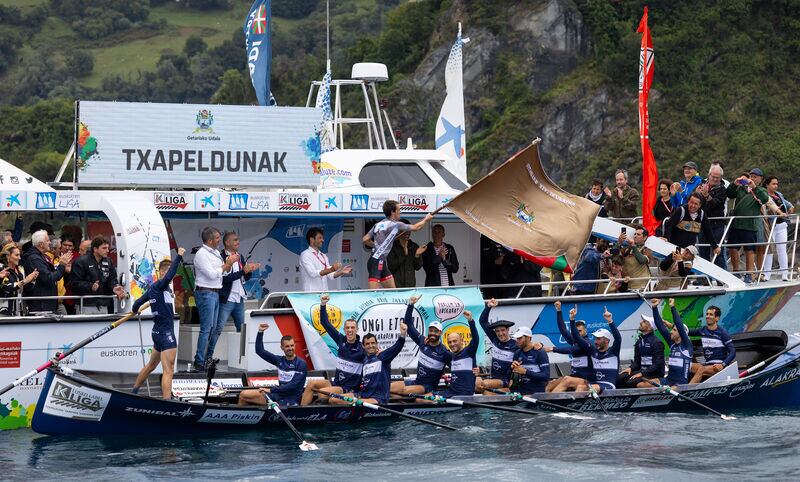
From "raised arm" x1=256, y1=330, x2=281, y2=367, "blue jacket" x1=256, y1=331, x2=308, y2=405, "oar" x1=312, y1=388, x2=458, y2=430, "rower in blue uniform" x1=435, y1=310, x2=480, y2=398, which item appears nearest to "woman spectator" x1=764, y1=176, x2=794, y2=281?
"rower in blue uniform" x1=435, y1=310, x2=480, y2=398

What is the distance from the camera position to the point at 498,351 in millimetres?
17750

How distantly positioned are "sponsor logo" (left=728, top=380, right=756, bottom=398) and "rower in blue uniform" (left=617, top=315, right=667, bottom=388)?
1.06 metres

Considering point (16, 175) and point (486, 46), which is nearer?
point (16, 175)

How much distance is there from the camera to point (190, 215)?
712 inches

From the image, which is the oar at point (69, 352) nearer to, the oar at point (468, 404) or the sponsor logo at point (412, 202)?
the oar at point (468, 404)

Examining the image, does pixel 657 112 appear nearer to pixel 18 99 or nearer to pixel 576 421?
pixel 576 421

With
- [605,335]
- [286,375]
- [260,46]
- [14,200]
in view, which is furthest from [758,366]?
[260,46]

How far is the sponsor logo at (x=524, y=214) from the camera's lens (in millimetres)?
18281

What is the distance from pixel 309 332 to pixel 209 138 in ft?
10.2

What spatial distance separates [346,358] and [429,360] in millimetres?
1230

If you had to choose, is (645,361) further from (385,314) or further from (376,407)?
(376,407)

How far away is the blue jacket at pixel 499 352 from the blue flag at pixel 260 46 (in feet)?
26.6

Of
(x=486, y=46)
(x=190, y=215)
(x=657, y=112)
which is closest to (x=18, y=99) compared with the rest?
(x=486, y=46)

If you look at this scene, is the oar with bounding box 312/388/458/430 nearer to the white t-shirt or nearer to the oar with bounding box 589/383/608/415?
the white t-shirt
